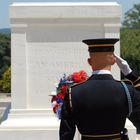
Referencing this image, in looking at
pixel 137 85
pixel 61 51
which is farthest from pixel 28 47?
pixel 137 85

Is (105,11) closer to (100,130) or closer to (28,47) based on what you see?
(28,47)

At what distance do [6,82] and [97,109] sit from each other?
29920 mm

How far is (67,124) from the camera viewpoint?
3697 mm

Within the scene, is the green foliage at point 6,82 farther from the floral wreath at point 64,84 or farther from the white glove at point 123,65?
the white glove at point 123,65

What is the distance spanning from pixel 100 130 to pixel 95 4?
4.91 metres

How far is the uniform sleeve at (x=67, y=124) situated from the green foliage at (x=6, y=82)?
92.4 feet

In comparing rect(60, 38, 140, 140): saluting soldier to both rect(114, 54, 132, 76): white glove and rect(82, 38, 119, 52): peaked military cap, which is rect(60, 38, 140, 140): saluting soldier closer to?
rect(82, 38, 119, 52): peaked military cap

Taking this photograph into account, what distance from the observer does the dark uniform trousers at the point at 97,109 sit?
3.65 meters

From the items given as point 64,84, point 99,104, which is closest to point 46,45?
point 64,84

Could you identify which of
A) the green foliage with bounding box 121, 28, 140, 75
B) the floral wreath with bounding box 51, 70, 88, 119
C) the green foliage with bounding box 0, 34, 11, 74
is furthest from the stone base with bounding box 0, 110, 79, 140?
the green foliage with bounding box 0, 34, 11, 74

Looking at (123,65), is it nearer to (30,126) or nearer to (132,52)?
(30,126)

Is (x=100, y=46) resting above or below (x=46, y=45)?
above

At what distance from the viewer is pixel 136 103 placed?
3.71 metres

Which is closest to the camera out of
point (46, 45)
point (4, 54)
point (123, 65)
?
point (123, 65)
